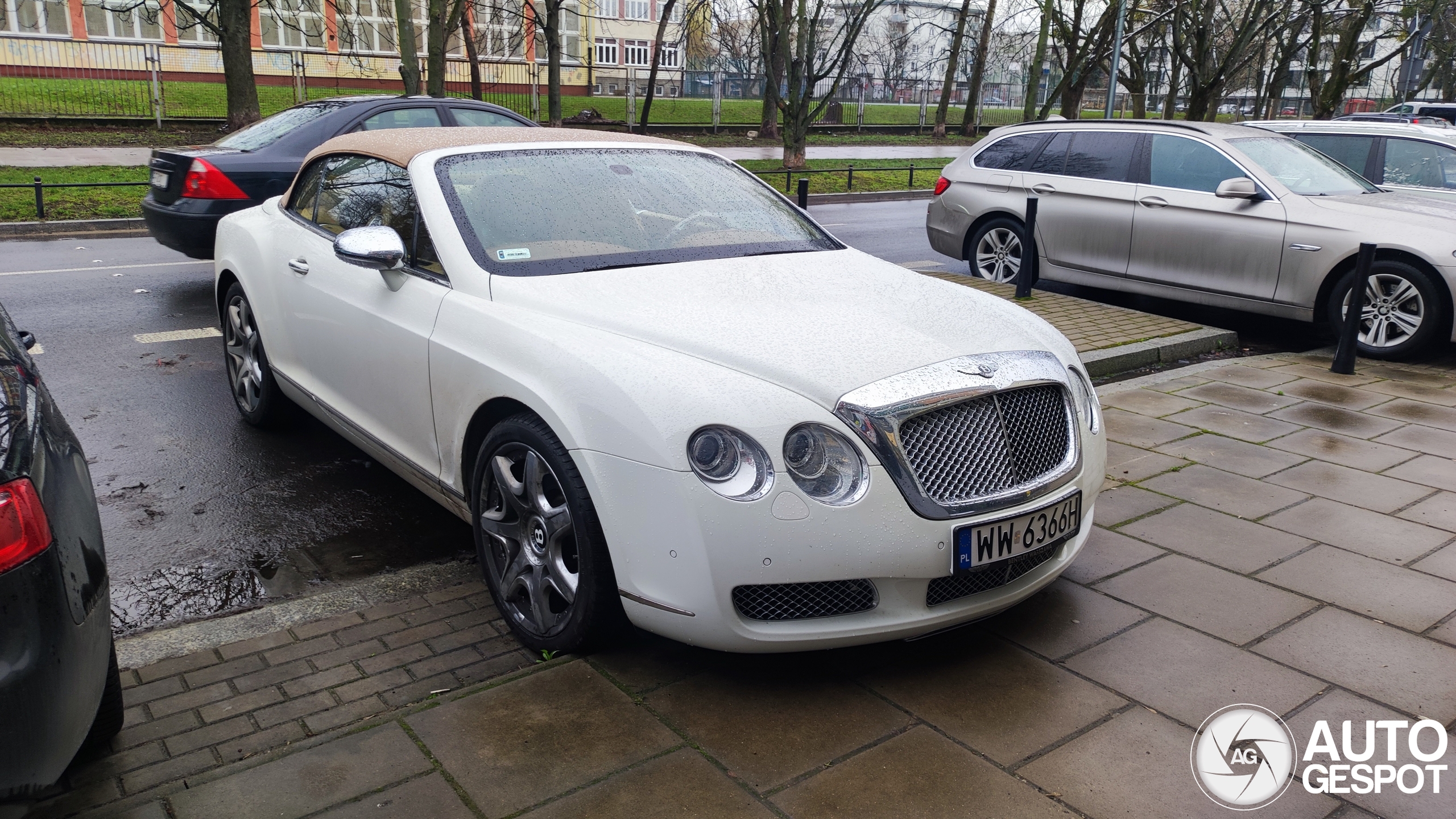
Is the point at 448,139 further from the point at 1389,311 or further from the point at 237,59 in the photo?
the point at 237,59

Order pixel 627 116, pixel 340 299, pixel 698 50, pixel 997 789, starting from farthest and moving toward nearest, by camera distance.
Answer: pixel 698 50, pixel 627 116, pixel 340 299, pixel 997 789

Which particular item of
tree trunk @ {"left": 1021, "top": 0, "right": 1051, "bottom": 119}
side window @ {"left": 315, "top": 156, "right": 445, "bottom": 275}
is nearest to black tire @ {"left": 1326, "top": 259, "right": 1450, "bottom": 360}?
side window @ {"left": 315, "top": 156, "right": 445, "bottom": 275}

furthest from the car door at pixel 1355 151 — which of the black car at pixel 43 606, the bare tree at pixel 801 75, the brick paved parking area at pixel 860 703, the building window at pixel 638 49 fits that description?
the building window at pixel 638 49

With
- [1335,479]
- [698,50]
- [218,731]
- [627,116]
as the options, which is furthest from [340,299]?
[698,50]

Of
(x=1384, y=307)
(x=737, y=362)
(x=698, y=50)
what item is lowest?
(x=1384, y=307)

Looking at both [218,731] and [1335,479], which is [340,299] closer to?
[218,731]

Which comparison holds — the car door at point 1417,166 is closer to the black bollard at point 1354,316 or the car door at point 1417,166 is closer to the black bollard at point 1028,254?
the black bollard at point 1354,316

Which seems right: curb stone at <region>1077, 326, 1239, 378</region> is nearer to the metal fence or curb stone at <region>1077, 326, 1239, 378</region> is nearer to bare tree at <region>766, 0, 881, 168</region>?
bare tree at <region>766, 0, 881, 168</region>

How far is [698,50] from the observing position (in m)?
52.4

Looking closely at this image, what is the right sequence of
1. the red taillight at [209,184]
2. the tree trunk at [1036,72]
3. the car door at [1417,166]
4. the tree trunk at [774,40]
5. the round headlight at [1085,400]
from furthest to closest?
the tree trunk at [1036,72]
the tree trunk at [774,40]
the car door at [1417,166]
the red taillight at [209,184]
the round headlight at [1085,400]

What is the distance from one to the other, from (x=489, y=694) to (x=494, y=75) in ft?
122

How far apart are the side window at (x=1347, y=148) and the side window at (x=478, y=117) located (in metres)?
7.30

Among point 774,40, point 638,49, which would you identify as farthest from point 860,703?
point 638,49

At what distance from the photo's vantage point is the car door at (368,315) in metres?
3.95
